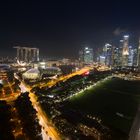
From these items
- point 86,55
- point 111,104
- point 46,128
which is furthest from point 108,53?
point 46,128

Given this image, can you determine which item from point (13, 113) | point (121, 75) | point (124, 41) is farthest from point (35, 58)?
point (13, 113)

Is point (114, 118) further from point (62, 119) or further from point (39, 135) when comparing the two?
point (39, 135)

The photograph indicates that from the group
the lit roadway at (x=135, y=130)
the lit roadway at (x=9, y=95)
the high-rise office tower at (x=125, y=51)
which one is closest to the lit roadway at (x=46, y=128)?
the lit roadway at (x=9, y=95)

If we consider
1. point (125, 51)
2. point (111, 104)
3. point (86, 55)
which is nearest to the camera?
point (111, 104)

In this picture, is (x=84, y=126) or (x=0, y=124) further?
(x=84, y=126)

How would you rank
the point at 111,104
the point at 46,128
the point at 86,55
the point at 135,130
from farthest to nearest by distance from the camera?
the point at 86,55, the point at 111,104, the point at 46,128, the point at 135,130

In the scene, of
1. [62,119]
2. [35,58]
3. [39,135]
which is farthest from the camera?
[35,58]

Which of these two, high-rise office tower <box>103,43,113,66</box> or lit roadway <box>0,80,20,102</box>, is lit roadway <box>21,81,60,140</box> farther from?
high-rise office tower <box>103,43,113,66</box>

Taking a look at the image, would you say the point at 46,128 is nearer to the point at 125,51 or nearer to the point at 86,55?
the point at 125,51
